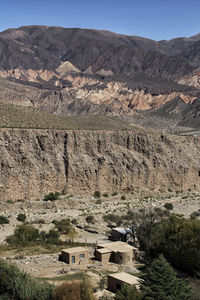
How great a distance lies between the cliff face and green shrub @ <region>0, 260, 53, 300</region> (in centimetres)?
2013

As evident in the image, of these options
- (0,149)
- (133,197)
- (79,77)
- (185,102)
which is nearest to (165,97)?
(185,102)

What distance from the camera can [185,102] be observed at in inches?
5207

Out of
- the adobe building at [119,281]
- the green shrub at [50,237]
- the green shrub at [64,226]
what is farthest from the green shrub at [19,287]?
the green shrub at [64,226]

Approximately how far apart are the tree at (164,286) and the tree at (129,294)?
0.26 m

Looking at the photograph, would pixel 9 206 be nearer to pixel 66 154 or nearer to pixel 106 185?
pixel 66 154

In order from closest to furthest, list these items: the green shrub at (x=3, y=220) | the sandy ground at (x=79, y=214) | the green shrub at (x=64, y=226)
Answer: the sandy ground at (x=79, y=214)
the green shrub at (x=64, y=226)
the green shrub at (x=3, y=220)

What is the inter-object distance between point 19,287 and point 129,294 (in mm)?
4152

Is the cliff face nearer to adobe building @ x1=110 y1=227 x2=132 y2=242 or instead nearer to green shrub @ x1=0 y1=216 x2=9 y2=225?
green shrub @ x1=0 y1=216 x2=9 y2=225

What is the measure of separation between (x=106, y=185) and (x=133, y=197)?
322cm

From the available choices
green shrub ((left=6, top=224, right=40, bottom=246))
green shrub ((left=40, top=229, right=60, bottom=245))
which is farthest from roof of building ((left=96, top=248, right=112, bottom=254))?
green shrub ((left=6, top=224, right=40, bottom=246))

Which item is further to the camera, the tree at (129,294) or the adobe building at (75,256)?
the adobe building at (75,256)

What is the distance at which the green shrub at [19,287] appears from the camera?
1547 cm

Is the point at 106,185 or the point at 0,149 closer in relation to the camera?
the point at 0,149

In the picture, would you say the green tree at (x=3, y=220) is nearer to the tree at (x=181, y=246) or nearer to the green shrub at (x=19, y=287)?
the tree at (x=181, y=246)
